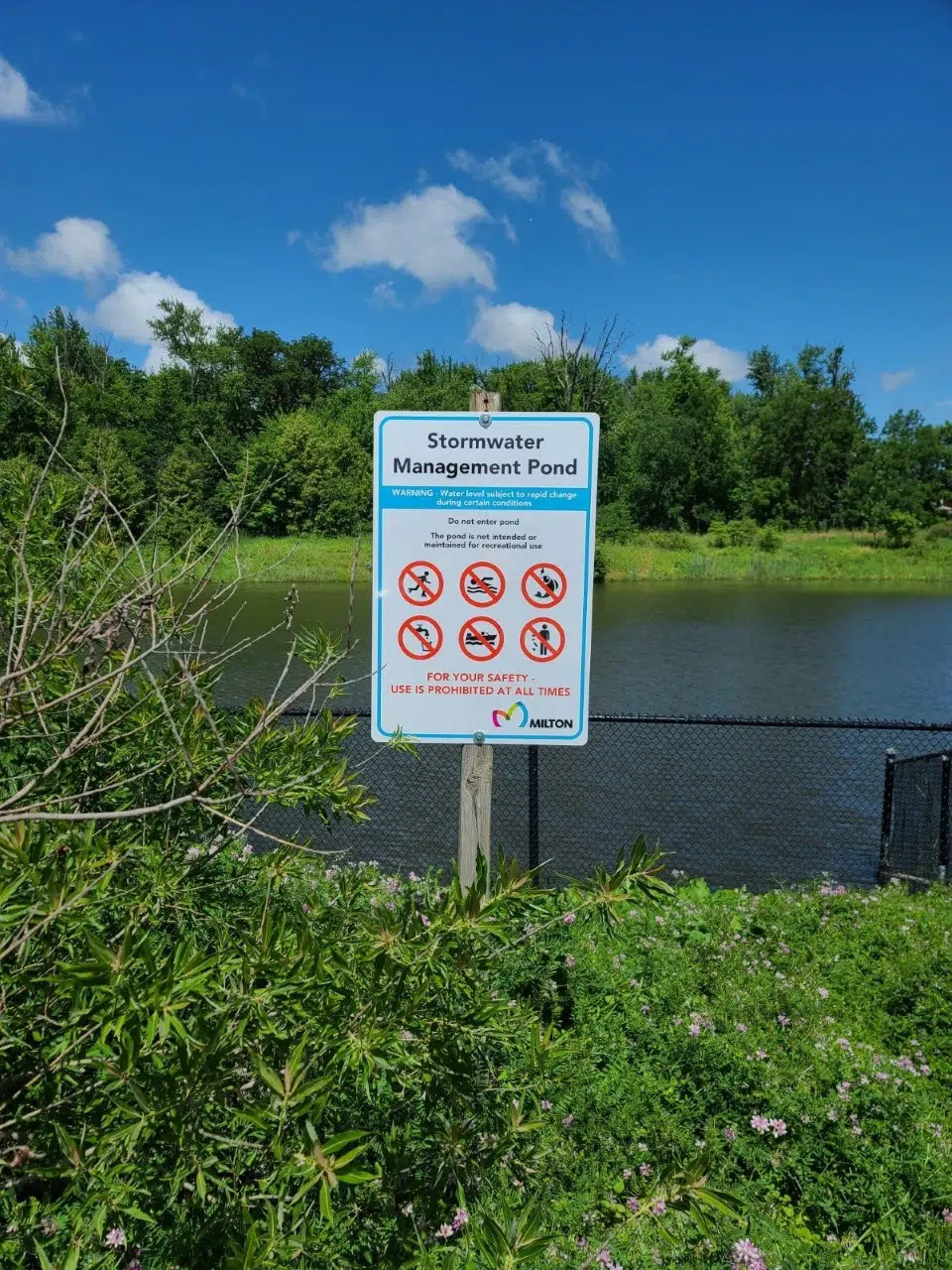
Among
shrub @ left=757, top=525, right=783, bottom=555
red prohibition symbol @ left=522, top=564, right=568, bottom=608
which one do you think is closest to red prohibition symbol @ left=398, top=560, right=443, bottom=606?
red prohibition symbol @ left=522, top=564, right=568, bottom=608

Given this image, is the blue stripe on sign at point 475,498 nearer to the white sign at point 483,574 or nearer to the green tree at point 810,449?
the white sign at point 483,574

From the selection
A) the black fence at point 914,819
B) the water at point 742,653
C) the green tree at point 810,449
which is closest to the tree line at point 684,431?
the green tree at point 810,449

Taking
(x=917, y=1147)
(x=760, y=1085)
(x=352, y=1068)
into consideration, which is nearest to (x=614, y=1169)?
(x=760, y=1085)

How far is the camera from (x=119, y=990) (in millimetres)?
1327

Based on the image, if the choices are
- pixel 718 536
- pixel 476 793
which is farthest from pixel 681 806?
pixel 718 536

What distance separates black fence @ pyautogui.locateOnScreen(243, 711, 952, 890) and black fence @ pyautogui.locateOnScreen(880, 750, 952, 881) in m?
0.02

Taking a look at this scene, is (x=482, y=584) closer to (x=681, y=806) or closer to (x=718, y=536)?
(x=681, y=806)

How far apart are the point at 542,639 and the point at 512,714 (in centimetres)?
32

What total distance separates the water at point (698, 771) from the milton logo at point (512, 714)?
1.78ft

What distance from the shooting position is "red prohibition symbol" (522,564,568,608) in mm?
3457

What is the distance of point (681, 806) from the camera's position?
8.70m

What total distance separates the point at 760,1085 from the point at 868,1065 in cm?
43

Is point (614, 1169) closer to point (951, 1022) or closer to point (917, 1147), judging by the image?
point (917, 1147)

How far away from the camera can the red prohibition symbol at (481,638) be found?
11.5 feet
